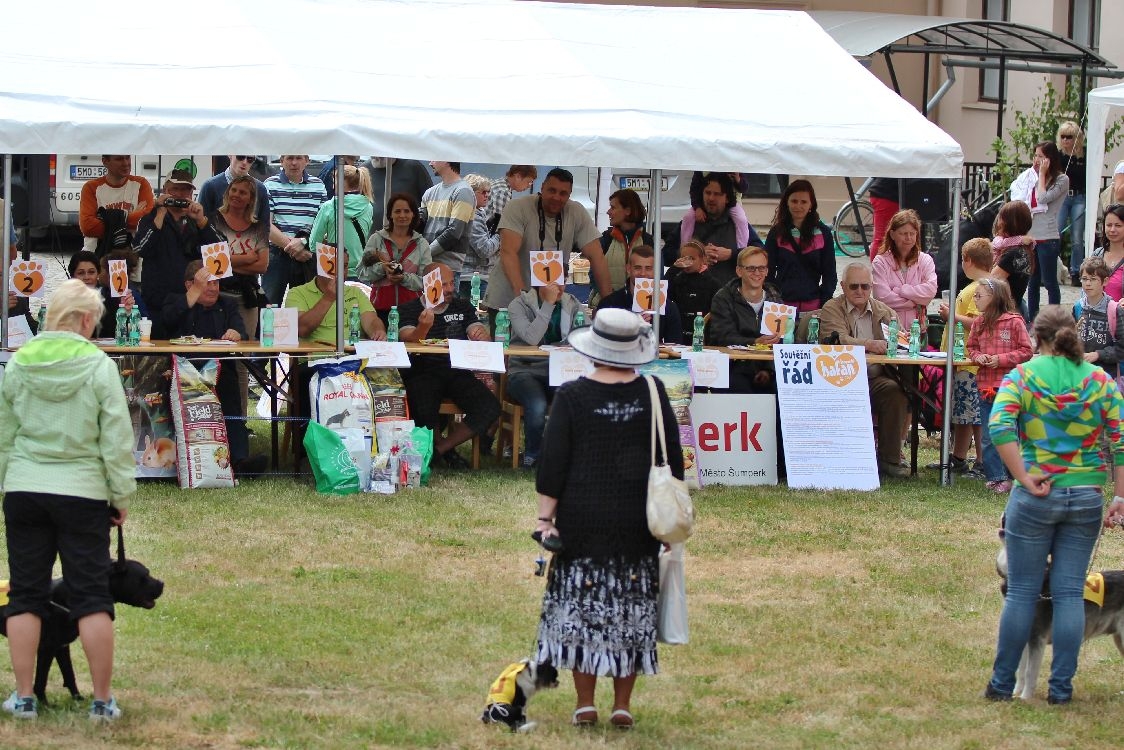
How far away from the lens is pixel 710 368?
1084 centimetres

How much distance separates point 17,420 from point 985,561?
5259 millimetres

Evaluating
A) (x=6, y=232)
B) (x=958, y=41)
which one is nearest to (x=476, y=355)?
(x=6, y=232)

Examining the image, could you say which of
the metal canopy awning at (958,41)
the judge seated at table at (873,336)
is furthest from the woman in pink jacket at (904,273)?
the metal canopy awning at (958,41)

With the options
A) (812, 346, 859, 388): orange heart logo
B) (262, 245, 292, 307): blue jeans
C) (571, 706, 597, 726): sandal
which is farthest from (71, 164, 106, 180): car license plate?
(571, 706, 597, 726): sandal

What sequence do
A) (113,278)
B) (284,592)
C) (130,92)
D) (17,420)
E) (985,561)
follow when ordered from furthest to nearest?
1. (113,278)
2. (130,92)
3. (985,561)
4. (284,592)
5. (17,420)

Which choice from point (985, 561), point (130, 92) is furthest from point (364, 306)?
point (985, 561)

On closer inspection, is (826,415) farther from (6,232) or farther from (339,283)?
(6,232)

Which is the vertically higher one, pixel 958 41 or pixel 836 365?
pixel 958 41

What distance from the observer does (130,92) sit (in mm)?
9656

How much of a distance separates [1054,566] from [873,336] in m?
5.22

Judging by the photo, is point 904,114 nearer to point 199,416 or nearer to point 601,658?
point 199,416

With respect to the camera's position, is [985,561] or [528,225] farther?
[528,225]

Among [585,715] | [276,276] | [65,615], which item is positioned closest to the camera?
[65,615]

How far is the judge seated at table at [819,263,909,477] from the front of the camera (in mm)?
11242
